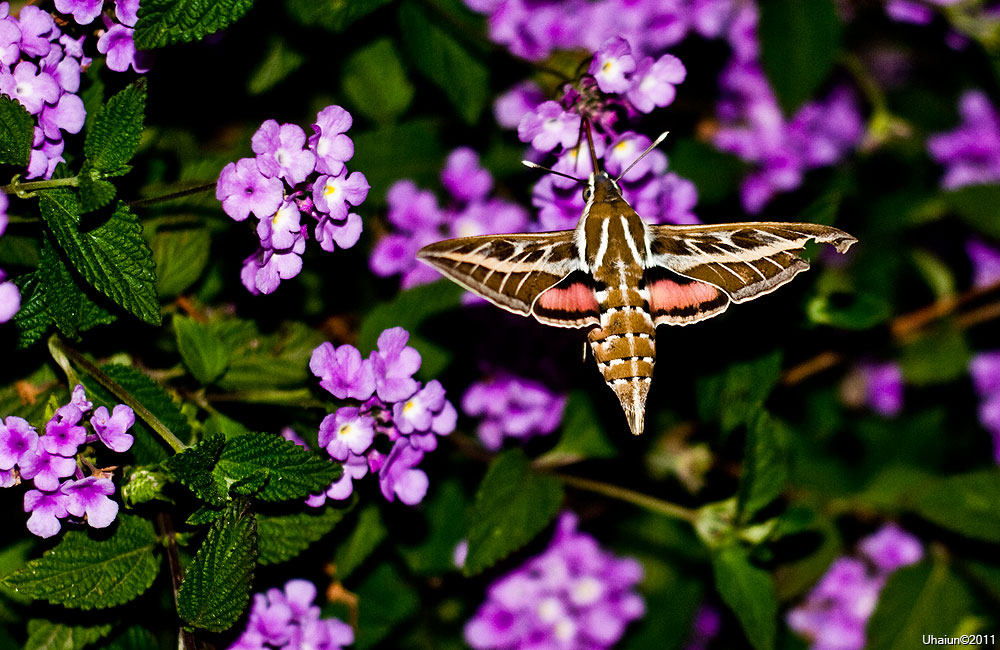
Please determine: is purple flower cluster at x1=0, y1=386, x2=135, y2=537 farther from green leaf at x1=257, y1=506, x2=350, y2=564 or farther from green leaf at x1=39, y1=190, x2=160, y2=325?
green leaf at x1=257, y1=506, x2=350, y2=564

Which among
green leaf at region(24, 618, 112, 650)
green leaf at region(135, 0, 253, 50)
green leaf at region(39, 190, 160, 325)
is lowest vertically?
green leaf at region(24, 618, 112, 650)

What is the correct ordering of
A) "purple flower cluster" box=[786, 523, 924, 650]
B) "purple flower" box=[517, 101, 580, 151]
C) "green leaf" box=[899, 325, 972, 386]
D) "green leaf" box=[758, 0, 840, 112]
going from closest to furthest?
"purple flower" box=[517, 101, 580, 151]
"green leaf" box=[758, 0, 840, 112]
"purple flower cluster" box=[786, 523, 924, 650]
"green leaf" box=[899, 325, 972, 386]

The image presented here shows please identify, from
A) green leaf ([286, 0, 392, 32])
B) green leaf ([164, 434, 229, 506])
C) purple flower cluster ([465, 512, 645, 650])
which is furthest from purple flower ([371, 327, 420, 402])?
purple flower cluster ([465, 512, 645, 650])

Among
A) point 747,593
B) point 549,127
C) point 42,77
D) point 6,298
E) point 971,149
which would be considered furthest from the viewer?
point 971,149

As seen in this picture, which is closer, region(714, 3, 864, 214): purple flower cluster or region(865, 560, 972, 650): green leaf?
region(865, 560, 972, 650): green leaf

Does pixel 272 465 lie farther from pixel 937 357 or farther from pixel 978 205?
pixel 978 205

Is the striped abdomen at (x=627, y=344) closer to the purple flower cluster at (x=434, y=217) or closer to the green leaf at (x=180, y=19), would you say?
the purple flower cluster at (x=434, y=217)

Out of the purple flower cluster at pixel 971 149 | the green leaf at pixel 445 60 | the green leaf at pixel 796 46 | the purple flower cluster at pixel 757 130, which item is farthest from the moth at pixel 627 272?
the purple flower cluster at pixel 971 149

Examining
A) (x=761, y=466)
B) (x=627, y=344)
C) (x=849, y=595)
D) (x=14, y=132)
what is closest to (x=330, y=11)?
(x=14, y=132)
